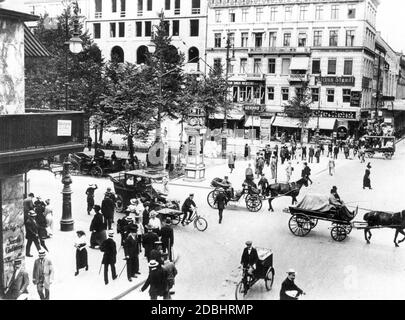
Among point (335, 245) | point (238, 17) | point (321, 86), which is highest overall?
point (238, 17)

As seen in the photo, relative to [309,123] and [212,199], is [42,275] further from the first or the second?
[309,123]

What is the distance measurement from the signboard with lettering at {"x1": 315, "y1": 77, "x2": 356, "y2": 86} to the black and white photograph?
118mm

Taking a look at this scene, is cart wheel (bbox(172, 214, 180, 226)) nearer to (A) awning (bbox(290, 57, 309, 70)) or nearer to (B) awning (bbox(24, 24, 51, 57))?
(B) awning (bbox(24, 24, 51, 57))

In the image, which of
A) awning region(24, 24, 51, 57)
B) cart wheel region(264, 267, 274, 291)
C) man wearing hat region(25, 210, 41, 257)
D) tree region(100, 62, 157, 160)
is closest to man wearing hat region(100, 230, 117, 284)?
man wearing hat region(25, 210, 41, 257)

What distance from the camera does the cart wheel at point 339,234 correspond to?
17.9 meters

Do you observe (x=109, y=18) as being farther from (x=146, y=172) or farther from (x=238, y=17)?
(x=146, y=172)

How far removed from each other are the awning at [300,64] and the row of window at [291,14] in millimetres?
4697

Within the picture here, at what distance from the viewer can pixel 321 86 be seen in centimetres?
5747

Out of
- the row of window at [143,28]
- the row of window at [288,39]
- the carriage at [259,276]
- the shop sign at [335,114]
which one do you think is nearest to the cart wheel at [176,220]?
the carriage at [259,276]

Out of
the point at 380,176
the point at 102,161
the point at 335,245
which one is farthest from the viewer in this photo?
the point at 380,176

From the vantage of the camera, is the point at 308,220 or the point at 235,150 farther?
the point at 235,150

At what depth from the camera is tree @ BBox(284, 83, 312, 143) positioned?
53.3m
